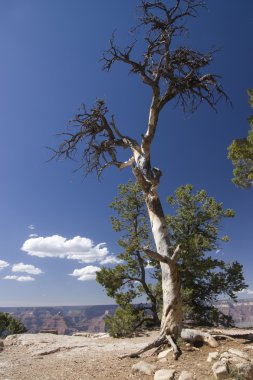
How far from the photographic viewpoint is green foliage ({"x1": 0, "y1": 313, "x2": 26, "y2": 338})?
28441mm

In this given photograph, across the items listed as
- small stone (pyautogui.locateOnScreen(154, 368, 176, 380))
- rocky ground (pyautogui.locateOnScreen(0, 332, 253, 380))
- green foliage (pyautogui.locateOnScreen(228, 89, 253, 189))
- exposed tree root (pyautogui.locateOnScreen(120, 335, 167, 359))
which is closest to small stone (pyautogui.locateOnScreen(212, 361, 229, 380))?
rocky ground (pyautogui.locateOnScreen(0, 332, 253, 380))

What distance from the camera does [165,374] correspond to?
565 centimetres

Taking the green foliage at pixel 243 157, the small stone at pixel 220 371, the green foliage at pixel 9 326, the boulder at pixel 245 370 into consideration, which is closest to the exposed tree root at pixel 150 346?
the small stone at pixel 220 371

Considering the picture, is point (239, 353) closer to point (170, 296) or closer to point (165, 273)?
point (170, 296)

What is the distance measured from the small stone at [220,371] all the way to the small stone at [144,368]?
4.15 feet

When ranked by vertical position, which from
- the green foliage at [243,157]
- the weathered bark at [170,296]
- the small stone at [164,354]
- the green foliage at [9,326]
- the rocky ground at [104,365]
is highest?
the green foliage at [243,157]

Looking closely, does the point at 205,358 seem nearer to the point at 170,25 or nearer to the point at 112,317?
the point at 170,25

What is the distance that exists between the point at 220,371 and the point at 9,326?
2814 centimetres

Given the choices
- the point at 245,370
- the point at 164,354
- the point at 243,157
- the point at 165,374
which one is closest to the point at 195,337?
the point at 164,354

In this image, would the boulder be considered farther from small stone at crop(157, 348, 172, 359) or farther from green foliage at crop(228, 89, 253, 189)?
green foliage at crop(228, 89, 253, 189)

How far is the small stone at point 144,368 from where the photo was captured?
238 inches

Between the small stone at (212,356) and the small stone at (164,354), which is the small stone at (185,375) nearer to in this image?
the small stone at (212,356)

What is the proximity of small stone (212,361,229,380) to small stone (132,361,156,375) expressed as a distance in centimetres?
127

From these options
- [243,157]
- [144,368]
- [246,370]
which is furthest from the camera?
[243,157]
